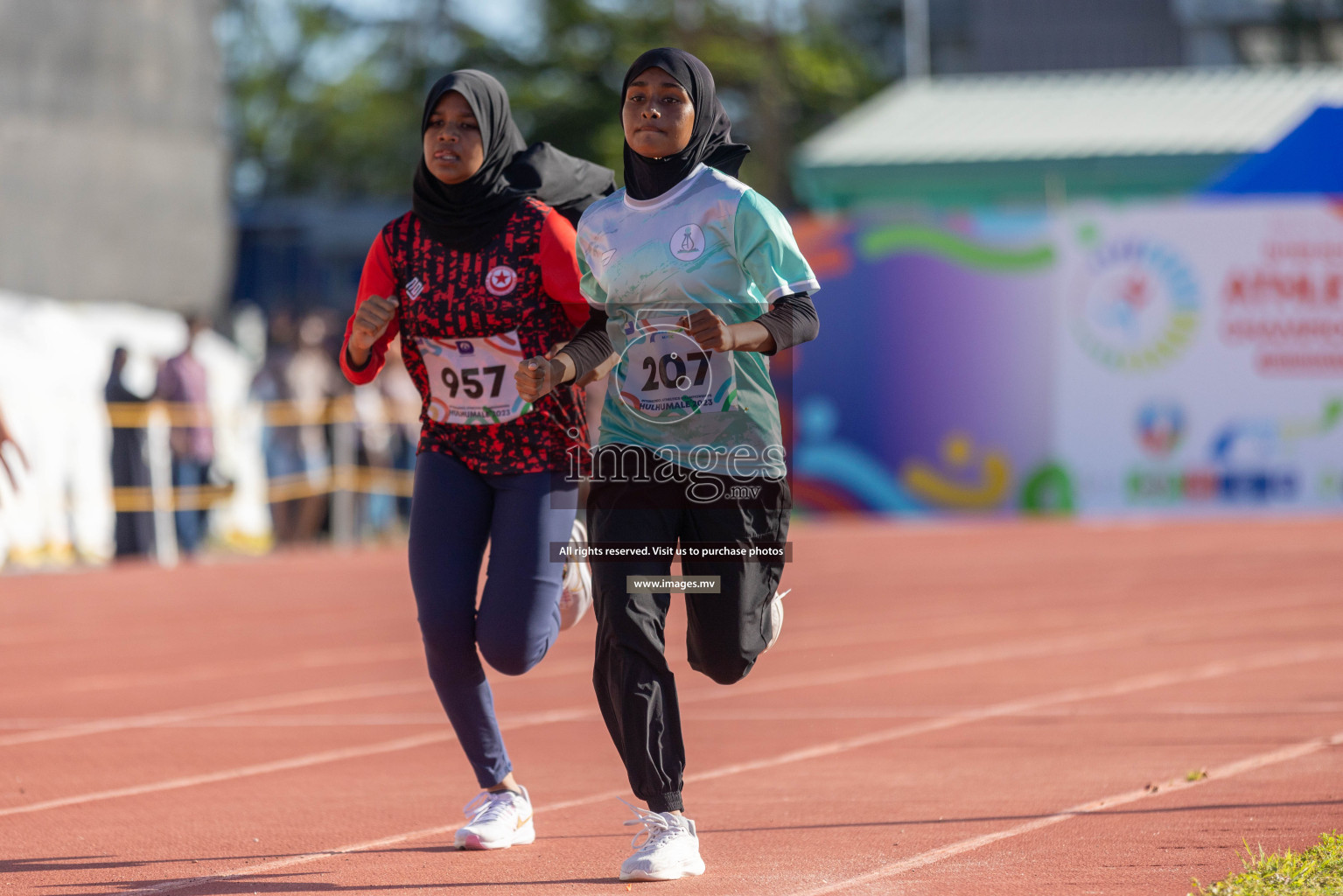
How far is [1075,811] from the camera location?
5.68 metres

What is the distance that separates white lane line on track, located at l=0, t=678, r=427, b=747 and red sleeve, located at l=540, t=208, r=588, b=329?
151 inches

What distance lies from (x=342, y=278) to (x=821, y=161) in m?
23.1

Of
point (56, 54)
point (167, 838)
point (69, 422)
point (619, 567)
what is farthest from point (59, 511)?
point (619, 567)

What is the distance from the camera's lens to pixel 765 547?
478 cm

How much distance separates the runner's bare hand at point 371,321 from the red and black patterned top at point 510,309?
0.04 meters

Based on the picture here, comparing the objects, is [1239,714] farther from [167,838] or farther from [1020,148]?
[1020,148]

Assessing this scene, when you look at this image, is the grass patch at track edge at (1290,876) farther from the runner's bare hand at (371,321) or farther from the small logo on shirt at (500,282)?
the runner's bare hand at (371,321)

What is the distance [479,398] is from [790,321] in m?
1.03

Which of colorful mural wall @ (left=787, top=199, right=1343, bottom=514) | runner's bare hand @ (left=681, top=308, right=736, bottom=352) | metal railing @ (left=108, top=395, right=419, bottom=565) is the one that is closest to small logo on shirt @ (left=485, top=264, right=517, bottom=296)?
runner's bare hand @ (left=681, top=308, right=736, bottom=352)

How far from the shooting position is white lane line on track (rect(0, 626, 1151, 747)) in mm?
8242

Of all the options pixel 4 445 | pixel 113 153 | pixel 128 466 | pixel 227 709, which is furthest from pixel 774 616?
pixel 113 153

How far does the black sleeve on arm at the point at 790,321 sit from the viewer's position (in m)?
4.48

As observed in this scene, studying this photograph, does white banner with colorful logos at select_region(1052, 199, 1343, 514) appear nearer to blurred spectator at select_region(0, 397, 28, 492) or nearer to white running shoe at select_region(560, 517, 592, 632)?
blurred spectator at select_region(0, 397, 28, 492)

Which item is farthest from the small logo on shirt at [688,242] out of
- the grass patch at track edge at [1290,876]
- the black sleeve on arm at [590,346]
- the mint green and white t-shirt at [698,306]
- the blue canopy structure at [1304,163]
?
the blue canopy structure at [1304,163]
